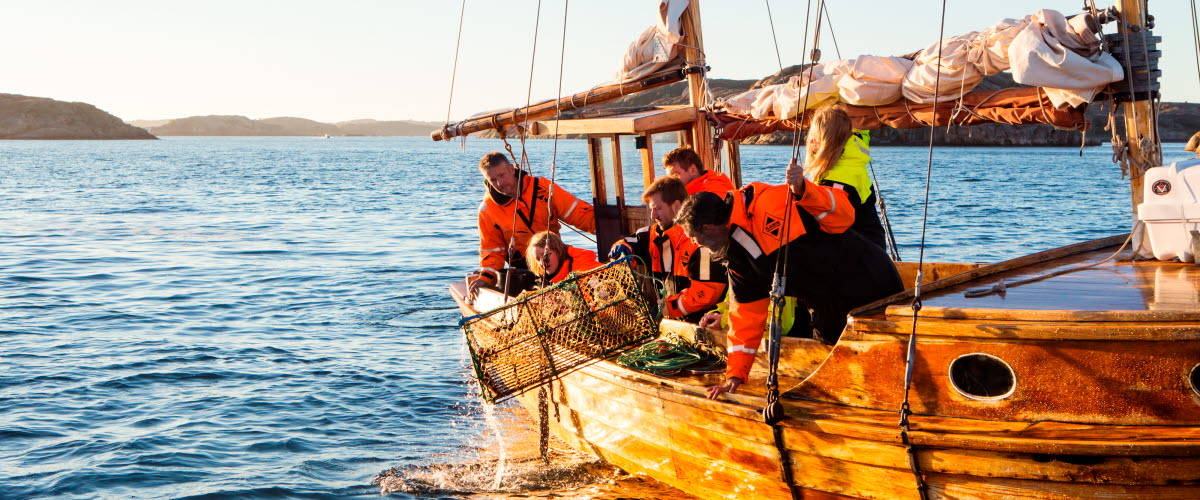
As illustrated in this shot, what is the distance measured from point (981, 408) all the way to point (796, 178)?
4.67ft

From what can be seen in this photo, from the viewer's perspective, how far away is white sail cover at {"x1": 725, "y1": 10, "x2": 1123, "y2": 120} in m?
6.38

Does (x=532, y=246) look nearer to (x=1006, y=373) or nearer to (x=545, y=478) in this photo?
(x=545, y=478)

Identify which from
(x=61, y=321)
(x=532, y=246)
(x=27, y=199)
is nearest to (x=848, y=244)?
(x=532, y=246)

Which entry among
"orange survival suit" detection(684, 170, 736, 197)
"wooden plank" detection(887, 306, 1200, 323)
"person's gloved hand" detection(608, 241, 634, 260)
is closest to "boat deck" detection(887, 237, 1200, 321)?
"wooden plank" detection(887, 306, 1200, 323)

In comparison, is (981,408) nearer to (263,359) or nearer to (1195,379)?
(1195,379)

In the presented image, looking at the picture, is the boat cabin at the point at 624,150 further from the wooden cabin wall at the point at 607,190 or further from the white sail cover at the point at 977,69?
the white sail cover at the point at 977,69

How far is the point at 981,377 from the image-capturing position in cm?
519

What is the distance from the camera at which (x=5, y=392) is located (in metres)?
10.6

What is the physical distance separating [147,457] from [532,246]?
3.91 m

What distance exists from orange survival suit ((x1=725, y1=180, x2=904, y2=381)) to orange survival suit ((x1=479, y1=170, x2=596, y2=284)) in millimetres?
3423

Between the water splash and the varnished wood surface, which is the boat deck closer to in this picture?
the varnished wood surface

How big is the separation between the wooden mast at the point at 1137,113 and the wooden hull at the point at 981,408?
77 centimetres

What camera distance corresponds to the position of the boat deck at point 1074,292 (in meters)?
4.95

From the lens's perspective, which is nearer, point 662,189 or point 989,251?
point 662,189
